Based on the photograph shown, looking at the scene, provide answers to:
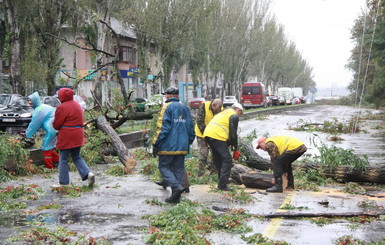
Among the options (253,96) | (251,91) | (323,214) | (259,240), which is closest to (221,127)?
(323,214)

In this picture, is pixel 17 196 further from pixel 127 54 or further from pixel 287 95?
pixel 287 95

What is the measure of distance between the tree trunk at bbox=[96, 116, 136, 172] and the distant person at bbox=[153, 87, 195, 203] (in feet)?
10.6

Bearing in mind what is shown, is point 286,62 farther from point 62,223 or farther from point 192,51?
point 62,223

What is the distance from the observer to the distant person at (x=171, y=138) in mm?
8008

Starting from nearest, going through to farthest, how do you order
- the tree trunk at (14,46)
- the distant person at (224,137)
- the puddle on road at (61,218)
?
the puddle on road at (61,218) < the distant person at (224,137) < the tree trunk at (14,46)

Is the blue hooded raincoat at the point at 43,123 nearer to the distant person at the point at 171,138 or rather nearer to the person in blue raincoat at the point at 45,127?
the person in blue raincoat at the point at 45,127

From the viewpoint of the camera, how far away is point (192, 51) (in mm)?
49469

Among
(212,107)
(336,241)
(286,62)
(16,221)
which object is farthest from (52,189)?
(286,62)

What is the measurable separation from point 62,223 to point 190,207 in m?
1.61

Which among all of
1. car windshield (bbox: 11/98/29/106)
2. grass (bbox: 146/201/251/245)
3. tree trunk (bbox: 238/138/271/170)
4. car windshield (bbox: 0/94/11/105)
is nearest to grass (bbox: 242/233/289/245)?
grass (bbox: 146/201/251/245)

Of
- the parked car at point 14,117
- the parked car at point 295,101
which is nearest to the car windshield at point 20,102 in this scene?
the parked car at point 14,117

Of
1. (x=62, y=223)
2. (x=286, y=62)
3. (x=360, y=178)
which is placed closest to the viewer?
(x=62, y=223)

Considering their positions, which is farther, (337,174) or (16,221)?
(337,174)

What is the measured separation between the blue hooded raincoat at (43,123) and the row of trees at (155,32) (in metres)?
5.11
